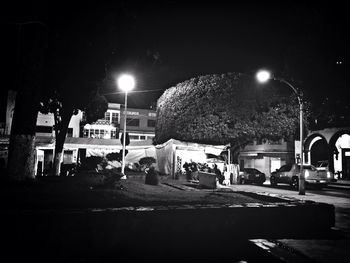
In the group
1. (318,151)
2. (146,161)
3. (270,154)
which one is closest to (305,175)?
(146,161)

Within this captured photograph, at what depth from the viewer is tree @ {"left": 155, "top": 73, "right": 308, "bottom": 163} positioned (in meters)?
22.2

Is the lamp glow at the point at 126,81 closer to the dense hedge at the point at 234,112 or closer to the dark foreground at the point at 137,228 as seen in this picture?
the dense hedge at the point at 234,112

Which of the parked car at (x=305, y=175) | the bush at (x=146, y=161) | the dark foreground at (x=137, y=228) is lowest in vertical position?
the dark foreground at (x=137, y=228)

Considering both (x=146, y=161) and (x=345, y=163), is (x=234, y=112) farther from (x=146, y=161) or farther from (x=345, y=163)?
(x=345, y=163)

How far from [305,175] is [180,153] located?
8.55 meters

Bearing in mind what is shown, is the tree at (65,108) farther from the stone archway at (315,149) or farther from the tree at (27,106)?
the stone archway at (315,149)

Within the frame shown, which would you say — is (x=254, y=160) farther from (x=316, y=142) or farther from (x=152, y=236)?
(x=152, y=236)

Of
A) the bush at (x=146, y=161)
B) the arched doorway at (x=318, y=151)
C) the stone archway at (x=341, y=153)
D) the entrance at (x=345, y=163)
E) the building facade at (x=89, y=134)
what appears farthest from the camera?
the arched doorway at (x=318, y=151)

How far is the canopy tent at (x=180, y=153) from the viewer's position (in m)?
21.1

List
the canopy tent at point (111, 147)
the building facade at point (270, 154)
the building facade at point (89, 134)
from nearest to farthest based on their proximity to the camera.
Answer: the building facade at point (89, 134) < the canopy tent at point (111, 147) < the building facade at point (270, 154)

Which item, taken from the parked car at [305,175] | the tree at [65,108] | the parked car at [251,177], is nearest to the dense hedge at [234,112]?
the parked car at [305,175]

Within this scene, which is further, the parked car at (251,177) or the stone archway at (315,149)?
the stone archway at (315,149)

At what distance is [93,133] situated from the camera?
5025 cm

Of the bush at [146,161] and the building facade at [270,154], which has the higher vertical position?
the building facade at [270,154]
